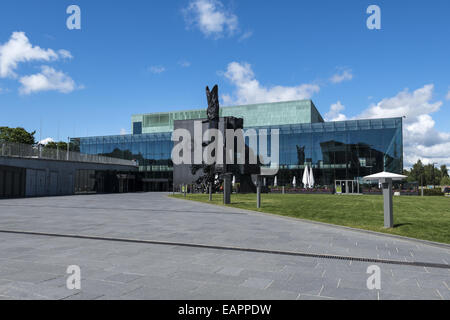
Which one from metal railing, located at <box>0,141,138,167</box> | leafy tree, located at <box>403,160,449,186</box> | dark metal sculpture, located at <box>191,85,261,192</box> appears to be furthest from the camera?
leafy tree, located at <box>403,160,449,186</box>

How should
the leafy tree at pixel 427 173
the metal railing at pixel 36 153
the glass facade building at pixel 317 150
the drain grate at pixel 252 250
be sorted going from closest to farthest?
the drain grate at pixel 252 250
the metal railing at pixel 36 153
the glass facade building at pixel 317 150
the leafy tree at pixel 427 173

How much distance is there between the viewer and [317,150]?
54.8 m

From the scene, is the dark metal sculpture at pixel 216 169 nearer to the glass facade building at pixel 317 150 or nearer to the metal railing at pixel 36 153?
the glass facade building at pixel 317 150

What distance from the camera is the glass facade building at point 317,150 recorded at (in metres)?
50.9

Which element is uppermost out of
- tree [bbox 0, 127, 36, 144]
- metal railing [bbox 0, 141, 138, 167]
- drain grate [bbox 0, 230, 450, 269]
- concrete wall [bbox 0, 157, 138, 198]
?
tree [bbox 0, 127, 36, 144]

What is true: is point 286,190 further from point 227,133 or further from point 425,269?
point 425,269

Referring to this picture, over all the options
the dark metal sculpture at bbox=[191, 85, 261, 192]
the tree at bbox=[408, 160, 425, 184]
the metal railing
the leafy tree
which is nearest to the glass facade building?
the dark metal sculpture at bbox=[191, 85, 261, 192]

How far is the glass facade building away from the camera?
50881mm

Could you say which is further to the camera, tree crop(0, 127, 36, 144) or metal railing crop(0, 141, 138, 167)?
tree crop(0, 127, 36, 144)

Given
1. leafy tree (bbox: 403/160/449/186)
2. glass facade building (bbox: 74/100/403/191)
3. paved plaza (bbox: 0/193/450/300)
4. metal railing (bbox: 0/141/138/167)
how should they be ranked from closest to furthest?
paved plaza (bbox: 0/193/450/300) < metal railing (bbox: 0/141/138/167) < glass facade building (bbox: 74/100/403/191) < leafy tree (bbox: 403/160/449/186)

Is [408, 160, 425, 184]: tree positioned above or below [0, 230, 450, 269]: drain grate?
above

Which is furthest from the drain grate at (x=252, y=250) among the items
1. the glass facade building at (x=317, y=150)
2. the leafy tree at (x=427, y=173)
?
the leafy tree at (x=427, y=173)

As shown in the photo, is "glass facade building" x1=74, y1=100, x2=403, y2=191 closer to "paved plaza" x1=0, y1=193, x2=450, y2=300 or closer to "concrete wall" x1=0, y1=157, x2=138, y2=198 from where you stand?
"concrete wall" x1=0, y1=157, x2=138, y2=198

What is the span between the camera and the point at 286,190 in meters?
50.5
